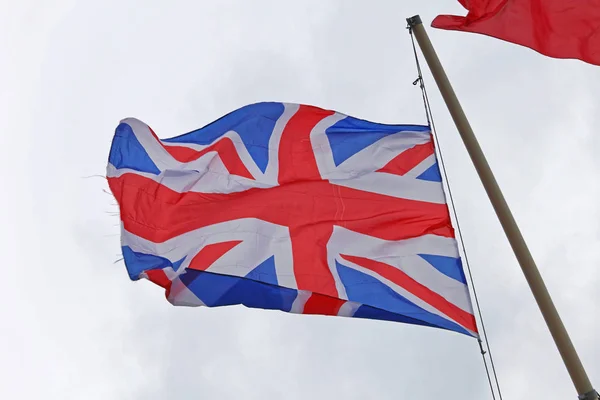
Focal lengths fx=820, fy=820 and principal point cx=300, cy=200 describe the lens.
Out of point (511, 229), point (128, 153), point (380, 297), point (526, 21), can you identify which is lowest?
point (380, 297)

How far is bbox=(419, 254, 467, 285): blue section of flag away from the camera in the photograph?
1219 cm

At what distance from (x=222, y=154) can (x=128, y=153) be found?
1.63 m

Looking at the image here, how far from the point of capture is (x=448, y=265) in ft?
40.5

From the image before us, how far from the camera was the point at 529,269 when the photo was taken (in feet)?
30.8

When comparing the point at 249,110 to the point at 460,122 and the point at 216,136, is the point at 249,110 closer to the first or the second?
the point at 216,136

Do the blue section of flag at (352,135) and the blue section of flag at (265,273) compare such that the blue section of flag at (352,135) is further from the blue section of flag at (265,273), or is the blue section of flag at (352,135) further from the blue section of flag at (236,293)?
the blue section of flag at (236,293)

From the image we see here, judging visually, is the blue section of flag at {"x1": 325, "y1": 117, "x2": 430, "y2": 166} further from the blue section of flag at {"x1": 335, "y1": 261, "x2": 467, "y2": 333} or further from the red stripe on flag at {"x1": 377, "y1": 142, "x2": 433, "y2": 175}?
the blue section of flag at {"x1": 335, "y1": 261, "x2": 467, "y2": 333}

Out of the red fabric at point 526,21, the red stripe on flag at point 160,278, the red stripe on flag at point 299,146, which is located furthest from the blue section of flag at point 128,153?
the red fabric at point 526,21

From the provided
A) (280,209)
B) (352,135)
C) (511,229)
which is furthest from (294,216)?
(511,229)

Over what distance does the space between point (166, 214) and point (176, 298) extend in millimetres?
1590

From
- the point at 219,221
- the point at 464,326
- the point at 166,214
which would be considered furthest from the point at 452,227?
the point at 166,214

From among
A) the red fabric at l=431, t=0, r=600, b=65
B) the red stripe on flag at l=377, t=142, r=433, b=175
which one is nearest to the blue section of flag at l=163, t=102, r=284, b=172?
the red stripe on flag at l=377, t=142, r=433, b=175

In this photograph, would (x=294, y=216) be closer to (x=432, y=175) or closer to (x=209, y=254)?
(x=209, y=254)

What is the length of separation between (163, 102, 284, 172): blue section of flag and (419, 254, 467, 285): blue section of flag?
3620 millimetres
